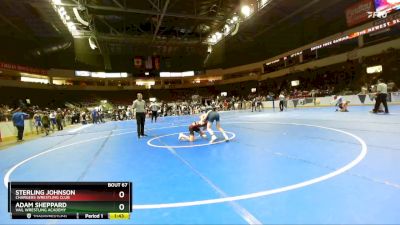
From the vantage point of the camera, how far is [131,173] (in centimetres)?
569

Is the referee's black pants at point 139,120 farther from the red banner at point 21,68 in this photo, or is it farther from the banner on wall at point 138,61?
the banner on wall at point 138,61

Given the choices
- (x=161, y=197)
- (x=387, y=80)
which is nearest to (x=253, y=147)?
(x=161, y=197)

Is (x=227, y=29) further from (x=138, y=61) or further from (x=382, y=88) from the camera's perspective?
(x=138, y=61)

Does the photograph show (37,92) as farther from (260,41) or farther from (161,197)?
(161,197)

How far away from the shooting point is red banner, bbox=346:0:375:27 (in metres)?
25.2

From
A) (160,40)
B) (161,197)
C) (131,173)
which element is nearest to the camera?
(161,197)

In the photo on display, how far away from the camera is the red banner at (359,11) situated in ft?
82.6

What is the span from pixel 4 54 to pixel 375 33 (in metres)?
43.0
